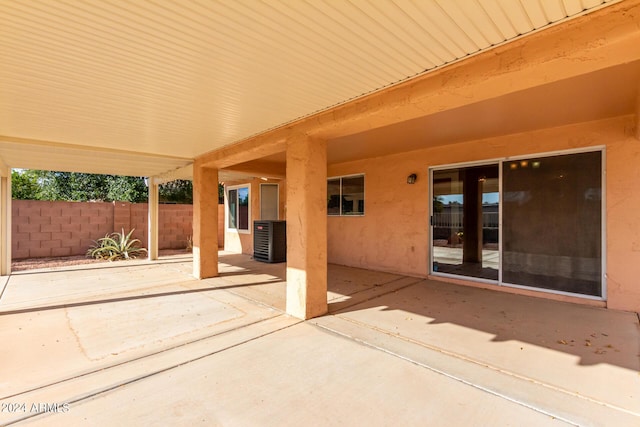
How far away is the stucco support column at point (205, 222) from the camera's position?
20.1 ft

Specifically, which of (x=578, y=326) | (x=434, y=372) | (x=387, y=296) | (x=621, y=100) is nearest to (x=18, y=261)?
(x=387, y=296)

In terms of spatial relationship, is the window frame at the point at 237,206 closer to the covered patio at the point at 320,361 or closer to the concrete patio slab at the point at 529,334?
the covered patio at the point at 320,361

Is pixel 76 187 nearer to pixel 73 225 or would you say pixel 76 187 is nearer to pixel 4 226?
pixel 73 225

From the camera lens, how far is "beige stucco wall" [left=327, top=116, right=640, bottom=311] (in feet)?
13.0

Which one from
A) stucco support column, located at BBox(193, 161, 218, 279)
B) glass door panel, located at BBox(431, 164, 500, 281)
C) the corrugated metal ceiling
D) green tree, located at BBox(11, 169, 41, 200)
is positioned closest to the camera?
the corrugated metal ceiling

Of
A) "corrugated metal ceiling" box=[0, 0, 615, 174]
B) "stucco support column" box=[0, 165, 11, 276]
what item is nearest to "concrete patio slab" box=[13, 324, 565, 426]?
"corrugated metal ceiling" box=[0, 0, 615, 174]

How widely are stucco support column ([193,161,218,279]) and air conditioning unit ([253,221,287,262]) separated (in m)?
2.03

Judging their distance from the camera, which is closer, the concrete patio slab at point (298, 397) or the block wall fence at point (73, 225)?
the concrete patio slab at point (298, 397)

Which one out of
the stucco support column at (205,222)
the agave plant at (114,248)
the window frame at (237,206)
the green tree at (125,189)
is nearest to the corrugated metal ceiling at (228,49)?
the stucco support column at (205,222)

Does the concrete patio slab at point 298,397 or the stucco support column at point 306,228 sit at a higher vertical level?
the stucco support column at point 306,228

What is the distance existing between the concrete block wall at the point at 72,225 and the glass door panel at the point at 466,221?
9581 millimetres

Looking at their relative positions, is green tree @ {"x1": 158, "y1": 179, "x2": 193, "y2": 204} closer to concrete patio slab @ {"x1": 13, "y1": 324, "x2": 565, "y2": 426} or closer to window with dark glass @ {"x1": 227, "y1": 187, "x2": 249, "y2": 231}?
window with dark glass @ {"x1": 227, "y1": 187, "x2": 249, "y2": 231}

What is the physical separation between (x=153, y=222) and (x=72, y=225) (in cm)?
269

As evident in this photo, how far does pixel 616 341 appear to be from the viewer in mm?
3029
